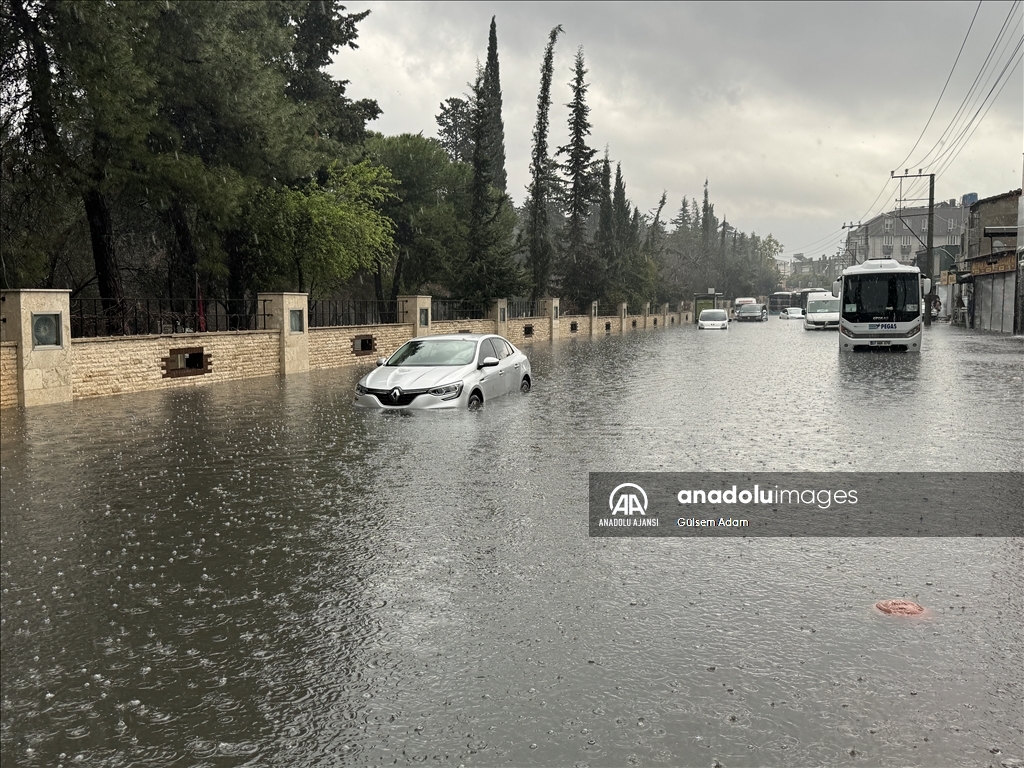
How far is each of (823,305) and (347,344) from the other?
4165 centimetres

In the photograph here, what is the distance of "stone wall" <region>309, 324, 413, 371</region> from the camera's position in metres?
26.9

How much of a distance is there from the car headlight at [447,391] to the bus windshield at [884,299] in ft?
70.2

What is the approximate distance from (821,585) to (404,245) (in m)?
48.6

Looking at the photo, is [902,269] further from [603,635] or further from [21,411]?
[603,635]

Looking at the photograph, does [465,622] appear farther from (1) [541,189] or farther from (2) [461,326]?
(1) [541,189]

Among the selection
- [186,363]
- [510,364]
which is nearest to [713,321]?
[186,363]

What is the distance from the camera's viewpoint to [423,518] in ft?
24.9

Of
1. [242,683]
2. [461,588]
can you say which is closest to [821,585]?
[461,588]

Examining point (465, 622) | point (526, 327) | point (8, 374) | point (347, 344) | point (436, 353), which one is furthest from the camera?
point (526, 327)

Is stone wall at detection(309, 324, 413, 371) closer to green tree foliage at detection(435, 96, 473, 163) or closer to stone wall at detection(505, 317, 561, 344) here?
stone wall at detection(505, 317, 561, 344)

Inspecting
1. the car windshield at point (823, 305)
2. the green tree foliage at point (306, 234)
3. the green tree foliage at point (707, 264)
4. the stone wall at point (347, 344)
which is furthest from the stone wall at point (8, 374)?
the green tree foliage at point (707, 264)

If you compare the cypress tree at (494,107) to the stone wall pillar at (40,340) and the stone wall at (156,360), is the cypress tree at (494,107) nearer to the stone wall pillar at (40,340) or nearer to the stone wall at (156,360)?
the stone wall at (156,360)

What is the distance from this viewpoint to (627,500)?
328 inches

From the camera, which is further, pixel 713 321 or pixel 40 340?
pixel 713 321
